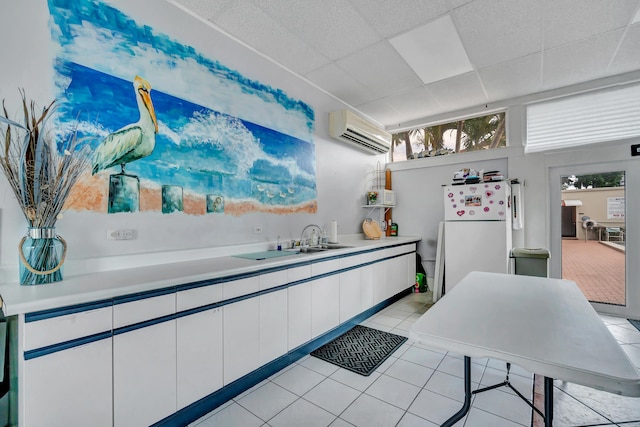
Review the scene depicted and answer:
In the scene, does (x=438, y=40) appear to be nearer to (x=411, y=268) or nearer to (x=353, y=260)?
(x=353, y=260)

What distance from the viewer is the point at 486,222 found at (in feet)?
12.8

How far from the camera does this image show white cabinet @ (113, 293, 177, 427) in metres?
1.52

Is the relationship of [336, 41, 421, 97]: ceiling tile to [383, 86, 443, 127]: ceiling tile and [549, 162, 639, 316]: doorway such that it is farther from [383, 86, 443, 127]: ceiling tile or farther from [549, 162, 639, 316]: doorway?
[549, 162, 639, 316]: doorway

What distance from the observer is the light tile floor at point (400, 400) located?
191cm

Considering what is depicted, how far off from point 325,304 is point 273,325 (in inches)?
29.6

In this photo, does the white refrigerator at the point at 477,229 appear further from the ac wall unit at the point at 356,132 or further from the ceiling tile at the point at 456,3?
the ceiling tile at the point at 456,3

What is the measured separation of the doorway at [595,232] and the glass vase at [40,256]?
5.54 meters

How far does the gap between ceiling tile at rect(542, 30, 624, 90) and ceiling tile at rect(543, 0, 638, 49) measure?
0.17m

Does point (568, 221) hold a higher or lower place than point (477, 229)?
higher

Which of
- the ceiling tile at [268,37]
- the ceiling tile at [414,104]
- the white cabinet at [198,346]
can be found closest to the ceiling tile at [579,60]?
the ceiling tile at [414,104]

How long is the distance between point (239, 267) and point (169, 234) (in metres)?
0.74

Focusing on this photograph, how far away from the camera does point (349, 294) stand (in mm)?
3367

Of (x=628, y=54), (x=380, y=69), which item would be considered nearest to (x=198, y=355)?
(x=380, y=69)

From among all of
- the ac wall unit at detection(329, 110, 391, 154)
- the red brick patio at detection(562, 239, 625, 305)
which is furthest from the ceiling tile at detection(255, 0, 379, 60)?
the red brick patio at detection(562, 239, 625, 305)
